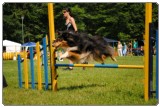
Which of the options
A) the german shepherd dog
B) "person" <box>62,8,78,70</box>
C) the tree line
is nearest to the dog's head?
the german shepherd dog

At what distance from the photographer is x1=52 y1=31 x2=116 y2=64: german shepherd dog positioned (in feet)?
21.1

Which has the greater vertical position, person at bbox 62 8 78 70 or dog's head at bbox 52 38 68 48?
person at bbox 62 8 78 70

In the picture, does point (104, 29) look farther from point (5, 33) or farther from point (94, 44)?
point (94, 44)

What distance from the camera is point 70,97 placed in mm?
5215

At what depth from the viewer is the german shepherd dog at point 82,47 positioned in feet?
21.1

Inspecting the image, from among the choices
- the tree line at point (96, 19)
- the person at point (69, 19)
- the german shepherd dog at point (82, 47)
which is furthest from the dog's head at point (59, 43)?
the tree line at point (96, 19)

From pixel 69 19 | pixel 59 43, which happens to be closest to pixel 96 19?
pixel 69 19

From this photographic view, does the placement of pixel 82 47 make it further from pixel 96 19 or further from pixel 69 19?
pixel 96 19

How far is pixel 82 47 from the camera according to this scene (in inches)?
256

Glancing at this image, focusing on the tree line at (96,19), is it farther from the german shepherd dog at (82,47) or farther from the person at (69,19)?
the german shepherd dog at (82,47)

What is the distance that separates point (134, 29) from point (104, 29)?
7.99ft

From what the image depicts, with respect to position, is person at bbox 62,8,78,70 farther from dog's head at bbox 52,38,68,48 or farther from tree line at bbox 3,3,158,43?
tree line at bbox 3,3,158,43

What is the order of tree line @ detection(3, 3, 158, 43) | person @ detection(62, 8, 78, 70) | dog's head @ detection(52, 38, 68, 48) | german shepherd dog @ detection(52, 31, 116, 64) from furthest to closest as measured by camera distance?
tree line @ detection(3, 3, 158, 43), person @ detection(62, 8, 78, 70), german shepherd dog @ detection(52, 31, 116, 64), dog's head @ detection(52, 38, 68, 48)

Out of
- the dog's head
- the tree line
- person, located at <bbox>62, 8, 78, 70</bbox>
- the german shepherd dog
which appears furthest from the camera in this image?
the tree line
